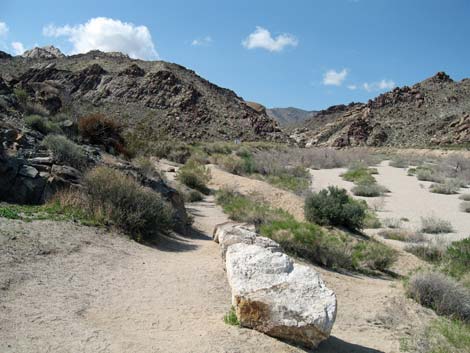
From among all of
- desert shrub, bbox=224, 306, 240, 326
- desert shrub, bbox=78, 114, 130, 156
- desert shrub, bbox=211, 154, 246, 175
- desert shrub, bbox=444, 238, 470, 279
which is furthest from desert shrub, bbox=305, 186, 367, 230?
desert shrub, bbox=211, 154, 246, 175

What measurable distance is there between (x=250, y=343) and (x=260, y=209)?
8.62 metres

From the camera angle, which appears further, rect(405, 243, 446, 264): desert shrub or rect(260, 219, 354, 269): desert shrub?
rect(405, 243, 446, 264): desert shrub

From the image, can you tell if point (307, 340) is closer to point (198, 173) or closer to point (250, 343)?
point (250, 343)

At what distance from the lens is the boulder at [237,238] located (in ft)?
28.3

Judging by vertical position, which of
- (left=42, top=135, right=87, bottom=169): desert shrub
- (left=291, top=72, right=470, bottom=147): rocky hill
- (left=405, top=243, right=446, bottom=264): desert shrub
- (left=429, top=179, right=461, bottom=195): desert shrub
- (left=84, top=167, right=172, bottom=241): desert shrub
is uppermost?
(left=291, top=72, right=470, bottom=147): rocky hill

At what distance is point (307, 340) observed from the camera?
204 inches

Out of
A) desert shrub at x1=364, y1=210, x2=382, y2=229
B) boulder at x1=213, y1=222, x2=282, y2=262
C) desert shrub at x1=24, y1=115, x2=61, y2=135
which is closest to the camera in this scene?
boulder at x1=213, y1=222, x2=282, y2=262

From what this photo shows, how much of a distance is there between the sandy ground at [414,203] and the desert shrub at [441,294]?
6.14 meters

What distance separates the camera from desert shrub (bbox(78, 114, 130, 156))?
19.8m

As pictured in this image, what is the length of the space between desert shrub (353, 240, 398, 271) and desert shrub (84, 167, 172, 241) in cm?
475

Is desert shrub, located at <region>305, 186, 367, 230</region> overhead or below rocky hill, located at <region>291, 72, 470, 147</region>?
below

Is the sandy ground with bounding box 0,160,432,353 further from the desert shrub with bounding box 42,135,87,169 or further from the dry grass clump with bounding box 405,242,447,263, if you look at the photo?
the desert shrub with bounding box 42,135,87,169

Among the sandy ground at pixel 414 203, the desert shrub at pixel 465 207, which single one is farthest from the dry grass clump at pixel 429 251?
the desert shrub at pixel 465 207

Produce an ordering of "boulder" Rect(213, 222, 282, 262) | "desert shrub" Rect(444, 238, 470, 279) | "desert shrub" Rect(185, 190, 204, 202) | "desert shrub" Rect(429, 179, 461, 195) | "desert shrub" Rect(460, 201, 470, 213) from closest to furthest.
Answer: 1. "boulder" Rect(213, 222, 282, 262)
2. "desert shrub" Rect(444, 238, 470, 279)
3. "desert shrub" Rect(185, 190, 204, 202)
4. "desert shrub" Rect(460, 201, 470, 213)
5. "desert shrub" Rect(429, 179, 461, 195)
